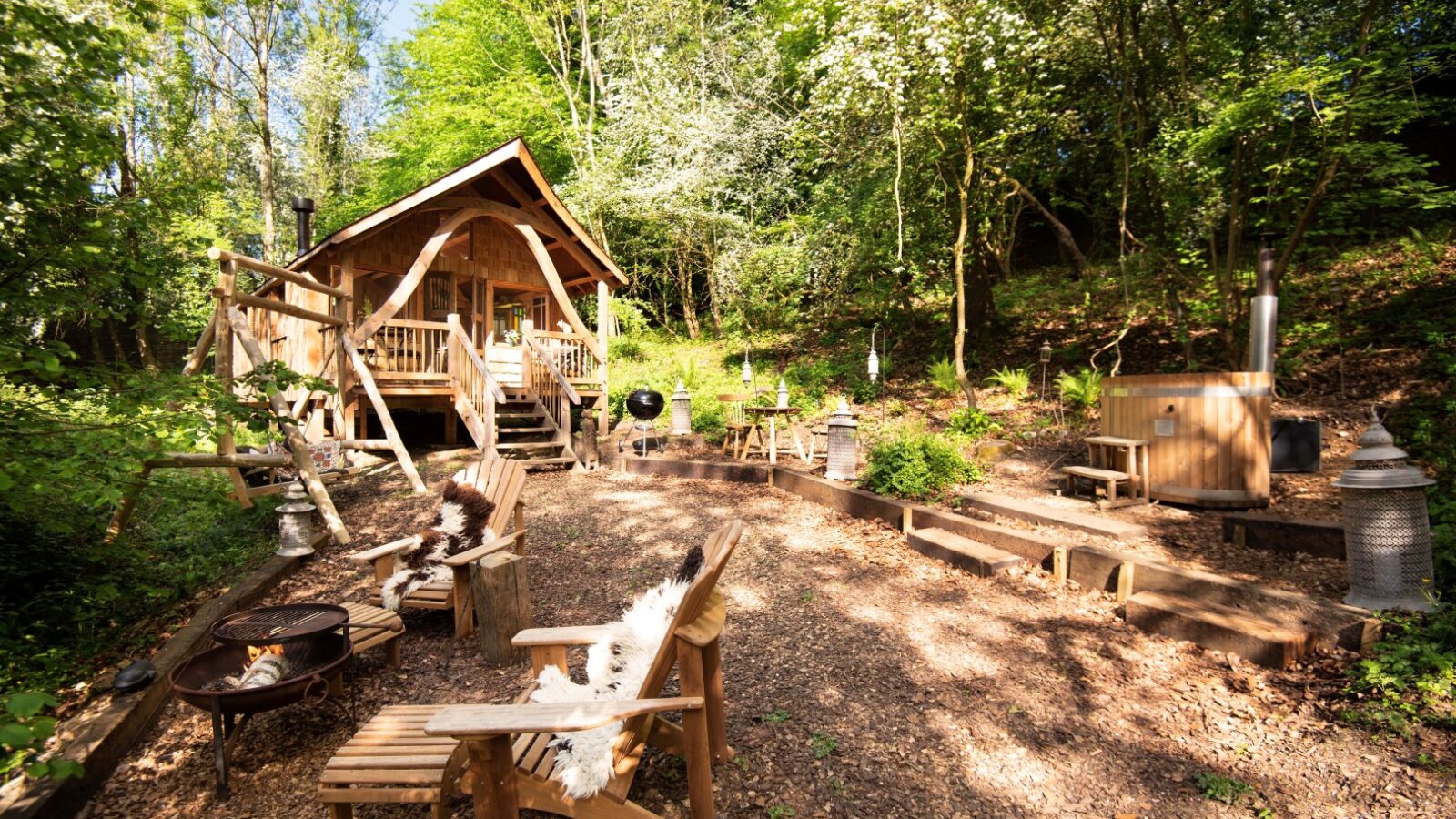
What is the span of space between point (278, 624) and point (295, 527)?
2614 mm

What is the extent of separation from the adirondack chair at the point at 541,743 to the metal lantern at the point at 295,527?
3.60 m

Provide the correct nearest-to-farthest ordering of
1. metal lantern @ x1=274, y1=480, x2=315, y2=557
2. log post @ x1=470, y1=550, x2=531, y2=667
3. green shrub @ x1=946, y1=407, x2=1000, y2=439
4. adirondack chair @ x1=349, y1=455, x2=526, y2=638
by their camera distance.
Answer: log post @ x1=470, y1=550, x2=531, y2=667, adirondack chair @ x1=349, y1=455, x2=526, y2=638, metal lantern @ x1=274, y1=480, x2=315, y2=557, green shrub @ x1=946, y1=407, x2=1000, y2=439

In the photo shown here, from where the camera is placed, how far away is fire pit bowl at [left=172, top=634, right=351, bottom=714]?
110 inches

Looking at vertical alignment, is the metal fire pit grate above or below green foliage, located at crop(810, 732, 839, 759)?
above

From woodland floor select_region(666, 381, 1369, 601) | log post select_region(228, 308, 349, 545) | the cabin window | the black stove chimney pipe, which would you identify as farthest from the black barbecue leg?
the black stove chimney pipe

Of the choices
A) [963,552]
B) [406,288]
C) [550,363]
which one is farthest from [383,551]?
[406,288]

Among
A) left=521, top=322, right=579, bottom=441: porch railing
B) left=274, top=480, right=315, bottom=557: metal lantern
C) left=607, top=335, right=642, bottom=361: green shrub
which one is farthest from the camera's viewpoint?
left=607, top=335, right=642, bottom=361: green shrub

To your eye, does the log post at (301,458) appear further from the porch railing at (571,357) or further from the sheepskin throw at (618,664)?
the porch railing at (571,357)

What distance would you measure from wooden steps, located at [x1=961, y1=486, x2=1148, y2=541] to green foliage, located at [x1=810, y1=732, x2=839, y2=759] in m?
3.07

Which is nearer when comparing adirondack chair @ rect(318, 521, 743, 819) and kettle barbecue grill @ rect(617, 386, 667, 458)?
adirondack chair @ rect(318, 521, 743, 819)

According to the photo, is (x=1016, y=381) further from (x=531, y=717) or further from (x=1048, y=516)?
(x=531, y=717)

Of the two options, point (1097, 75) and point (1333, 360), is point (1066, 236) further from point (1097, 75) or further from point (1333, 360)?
point (1333, 360)

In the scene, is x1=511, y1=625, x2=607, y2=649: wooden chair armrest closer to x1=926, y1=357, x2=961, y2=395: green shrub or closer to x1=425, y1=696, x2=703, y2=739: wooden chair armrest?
x1=425, y1=696, x2=703, y2=739: wooden chair armrest

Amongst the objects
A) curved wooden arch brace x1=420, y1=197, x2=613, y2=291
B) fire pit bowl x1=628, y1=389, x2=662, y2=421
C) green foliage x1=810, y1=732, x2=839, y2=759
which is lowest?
green foliage x1=810, y1=732, x2=839, y2=759
